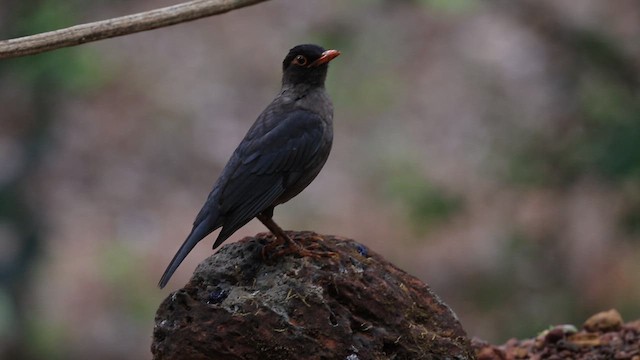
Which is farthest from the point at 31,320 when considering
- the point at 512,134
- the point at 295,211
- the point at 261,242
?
the point at 261,242

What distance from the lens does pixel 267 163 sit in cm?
518

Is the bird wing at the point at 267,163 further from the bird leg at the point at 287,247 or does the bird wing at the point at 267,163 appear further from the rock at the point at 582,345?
the rock at the point at 582,345

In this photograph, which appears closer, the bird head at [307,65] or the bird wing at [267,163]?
the bird wing at [267,163]

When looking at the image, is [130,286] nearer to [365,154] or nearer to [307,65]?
[365,154]

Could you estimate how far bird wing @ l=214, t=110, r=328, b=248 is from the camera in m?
4.98

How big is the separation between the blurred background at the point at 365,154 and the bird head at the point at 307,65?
10.9ft

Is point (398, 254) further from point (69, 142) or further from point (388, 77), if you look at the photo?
point (69, 142)

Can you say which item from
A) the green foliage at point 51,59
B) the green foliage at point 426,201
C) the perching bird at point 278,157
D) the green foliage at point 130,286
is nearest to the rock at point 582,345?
the perching bird at point 278,157

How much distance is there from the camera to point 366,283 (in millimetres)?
4684

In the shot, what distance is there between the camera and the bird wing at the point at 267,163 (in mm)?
4980

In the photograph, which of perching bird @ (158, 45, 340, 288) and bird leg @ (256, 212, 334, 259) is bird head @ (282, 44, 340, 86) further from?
bird leg @ (256, 212, 334, 259)

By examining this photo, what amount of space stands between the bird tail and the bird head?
1083 millimetres

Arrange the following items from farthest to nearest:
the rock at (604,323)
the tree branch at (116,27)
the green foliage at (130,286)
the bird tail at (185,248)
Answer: the green foliage at (130,286), the rock at (604,323), the bird tail at (185,248), the tree branch at (116,27)

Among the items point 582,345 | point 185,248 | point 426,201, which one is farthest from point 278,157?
point 426,201
